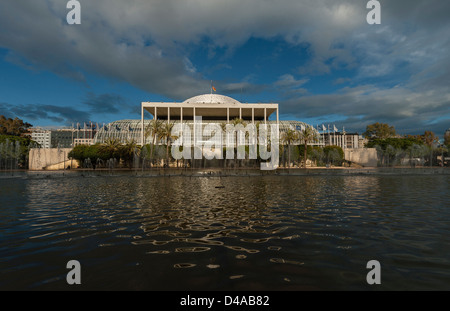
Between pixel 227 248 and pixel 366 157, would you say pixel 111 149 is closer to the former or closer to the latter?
pixel 227 248

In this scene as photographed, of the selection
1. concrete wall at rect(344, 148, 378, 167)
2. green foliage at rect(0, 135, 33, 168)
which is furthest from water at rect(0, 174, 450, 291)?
concrete wall at rect(344, 148, 378, 167)

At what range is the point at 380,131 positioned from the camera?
10388 cm

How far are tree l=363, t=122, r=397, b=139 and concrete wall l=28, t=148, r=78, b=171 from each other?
107 m

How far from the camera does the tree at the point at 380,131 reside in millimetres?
103312

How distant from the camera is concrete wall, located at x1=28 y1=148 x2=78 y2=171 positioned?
70.1 m

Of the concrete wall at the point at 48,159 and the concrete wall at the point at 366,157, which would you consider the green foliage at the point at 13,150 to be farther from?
the concrete wall at the point at 366,157

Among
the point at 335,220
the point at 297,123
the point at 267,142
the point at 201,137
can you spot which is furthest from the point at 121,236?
the point at 297,123

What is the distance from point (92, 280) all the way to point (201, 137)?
8505cm

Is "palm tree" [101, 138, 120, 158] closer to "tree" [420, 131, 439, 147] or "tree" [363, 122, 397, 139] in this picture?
"tree" [363, 122, 397, 139]

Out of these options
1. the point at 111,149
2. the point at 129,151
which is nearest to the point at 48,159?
the point at 111,149

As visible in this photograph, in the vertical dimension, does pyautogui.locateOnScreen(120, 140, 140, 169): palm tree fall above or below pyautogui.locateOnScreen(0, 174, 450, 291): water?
above

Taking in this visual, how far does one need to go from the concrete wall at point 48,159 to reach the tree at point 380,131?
352 ft

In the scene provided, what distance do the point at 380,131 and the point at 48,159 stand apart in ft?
379
